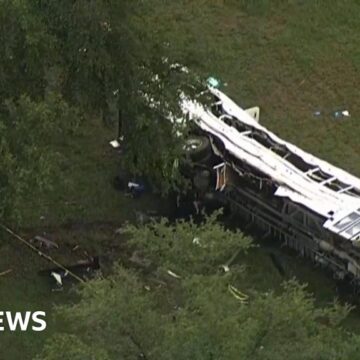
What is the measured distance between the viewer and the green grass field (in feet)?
46.0

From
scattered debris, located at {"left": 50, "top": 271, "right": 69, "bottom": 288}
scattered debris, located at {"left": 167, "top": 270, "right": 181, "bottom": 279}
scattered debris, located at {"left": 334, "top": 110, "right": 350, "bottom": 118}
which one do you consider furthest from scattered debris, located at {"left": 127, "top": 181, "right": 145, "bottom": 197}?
scattered debris, located at {"left": 167, "top": 270, "right": 181, "bottom": 279}

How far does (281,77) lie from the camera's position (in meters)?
18.4

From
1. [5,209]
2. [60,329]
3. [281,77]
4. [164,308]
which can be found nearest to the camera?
[164,308]

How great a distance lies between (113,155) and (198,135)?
1.73 m

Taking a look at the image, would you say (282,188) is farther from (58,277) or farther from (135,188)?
(58,277)

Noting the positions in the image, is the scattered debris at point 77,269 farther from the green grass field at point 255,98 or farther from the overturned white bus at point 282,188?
the overturned white bus at point 282,188

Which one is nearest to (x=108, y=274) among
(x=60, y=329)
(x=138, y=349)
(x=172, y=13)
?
(x=60, y=329)

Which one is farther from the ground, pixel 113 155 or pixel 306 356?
pixel 306 356

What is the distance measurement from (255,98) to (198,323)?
9097 millimetres

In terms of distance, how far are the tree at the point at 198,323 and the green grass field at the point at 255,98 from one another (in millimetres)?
3245

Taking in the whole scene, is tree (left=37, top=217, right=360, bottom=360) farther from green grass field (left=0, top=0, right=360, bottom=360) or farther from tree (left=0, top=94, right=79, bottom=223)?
green grass field (left=0, top=0, right=360, bottom=360)

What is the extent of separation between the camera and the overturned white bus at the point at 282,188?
1353 centimetres

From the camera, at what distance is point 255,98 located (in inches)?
701

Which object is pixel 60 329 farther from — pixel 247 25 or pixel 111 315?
pixel 247 25
